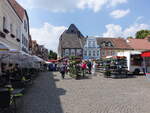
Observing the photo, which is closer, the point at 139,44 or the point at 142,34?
the point at 139,44

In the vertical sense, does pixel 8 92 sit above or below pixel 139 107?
above

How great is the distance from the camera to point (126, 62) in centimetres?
2288

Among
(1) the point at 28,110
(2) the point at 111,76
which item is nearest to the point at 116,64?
(2) the point at 111,76

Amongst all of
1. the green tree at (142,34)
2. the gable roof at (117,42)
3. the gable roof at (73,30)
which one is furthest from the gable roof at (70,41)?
the green tree at (142,34)

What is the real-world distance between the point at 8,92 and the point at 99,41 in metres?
49.6

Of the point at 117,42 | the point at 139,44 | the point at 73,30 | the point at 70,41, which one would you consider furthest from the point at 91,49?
the point at 139,44

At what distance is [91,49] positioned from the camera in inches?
2077

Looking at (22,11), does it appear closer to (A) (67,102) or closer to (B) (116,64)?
(B) (116,64)

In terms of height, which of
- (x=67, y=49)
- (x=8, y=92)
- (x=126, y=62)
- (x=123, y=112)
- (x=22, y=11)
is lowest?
(x=123, y=112)

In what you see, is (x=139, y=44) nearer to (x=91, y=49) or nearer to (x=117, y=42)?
(x=117, y=42)

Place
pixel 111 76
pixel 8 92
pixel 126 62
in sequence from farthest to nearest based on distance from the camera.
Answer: pixel 126 62
pixel 111 76
pixel 8 92

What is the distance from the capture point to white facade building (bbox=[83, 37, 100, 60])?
52625 millimetres

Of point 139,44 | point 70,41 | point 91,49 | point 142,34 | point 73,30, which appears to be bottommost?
point 91,49

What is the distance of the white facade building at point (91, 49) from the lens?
5262 cm
